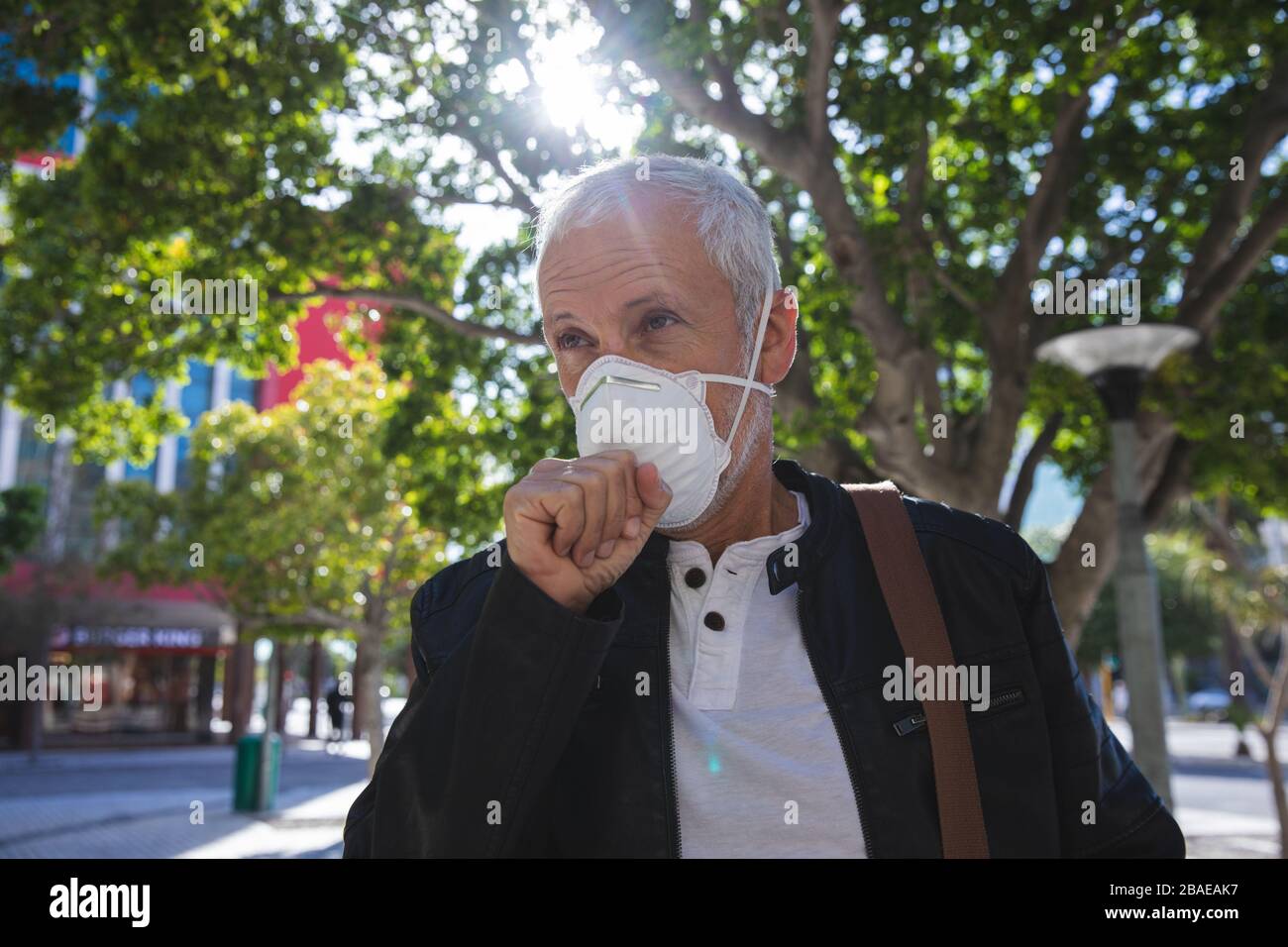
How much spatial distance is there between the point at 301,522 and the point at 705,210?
1683 cm

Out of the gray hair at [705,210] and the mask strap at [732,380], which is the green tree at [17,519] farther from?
the mask strap at [732,380]

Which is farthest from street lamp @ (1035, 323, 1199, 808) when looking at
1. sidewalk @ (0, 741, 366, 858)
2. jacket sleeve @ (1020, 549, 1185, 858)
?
sidewalk @ (0, 741, 366, 858)

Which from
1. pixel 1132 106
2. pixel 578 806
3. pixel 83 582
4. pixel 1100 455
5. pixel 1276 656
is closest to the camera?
pixel 578 806

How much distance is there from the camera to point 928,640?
1.58 meters

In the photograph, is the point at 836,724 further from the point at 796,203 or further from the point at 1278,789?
the point at 1278,789

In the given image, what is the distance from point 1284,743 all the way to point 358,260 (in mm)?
34693

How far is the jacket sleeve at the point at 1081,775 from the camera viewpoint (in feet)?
5.33

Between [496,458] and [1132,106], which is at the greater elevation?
[1132,106]

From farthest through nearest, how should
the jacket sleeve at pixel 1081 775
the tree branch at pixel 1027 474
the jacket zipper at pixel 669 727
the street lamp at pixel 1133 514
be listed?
the tree branch at pixel 1027 474 → the street lamp at pixel 1133 514 → the jacket sleeve at pixel 1081 775 → the jacket zipper at pixel 669 727

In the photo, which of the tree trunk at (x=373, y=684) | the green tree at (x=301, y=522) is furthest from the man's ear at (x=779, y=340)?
the green tree at (x=301, y=522)

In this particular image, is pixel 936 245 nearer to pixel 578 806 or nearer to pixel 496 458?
pixel 496 458

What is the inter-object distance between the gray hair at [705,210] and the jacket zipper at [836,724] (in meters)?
0.47
